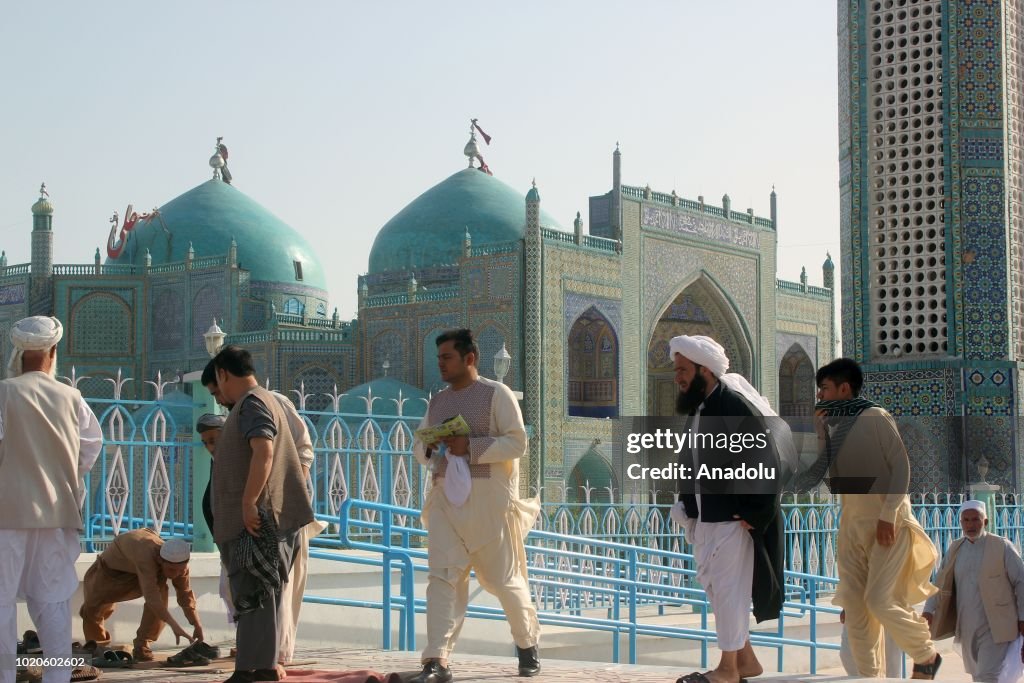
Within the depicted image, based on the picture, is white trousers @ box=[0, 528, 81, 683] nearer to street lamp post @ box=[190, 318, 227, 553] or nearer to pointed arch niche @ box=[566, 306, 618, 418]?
street lamp post @ box=[190, 318, 227, 553]

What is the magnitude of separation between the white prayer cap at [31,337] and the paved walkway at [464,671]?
3.26 feet

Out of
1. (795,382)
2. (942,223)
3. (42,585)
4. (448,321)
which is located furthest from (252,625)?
(795,382)

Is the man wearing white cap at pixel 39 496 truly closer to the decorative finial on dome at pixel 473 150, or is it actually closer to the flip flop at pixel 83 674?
the flip flop at pixel 83 674

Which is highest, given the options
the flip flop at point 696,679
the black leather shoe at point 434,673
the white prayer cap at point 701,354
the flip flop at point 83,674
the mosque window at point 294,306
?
the mosque window at point 294,306

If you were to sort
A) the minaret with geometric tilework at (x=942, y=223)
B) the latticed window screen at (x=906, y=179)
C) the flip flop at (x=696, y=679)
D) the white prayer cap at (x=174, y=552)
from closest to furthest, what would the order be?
the flip flop at (x=696, y=679), the white prayer cap at (x=174, y=552), the minaret with geometric tilework at (x=942, y=223), the latticed window screen at (x=906, y=179)

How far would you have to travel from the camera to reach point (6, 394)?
3746mm

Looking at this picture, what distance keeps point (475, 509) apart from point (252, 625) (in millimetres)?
741

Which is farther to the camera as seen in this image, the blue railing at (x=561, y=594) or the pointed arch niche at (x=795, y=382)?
the pointed arch niche at (x=795, y=382)

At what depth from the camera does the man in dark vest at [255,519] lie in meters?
3.71

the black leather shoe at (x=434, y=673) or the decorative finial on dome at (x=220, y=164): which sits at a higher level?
the decorative finial on dome at (x=220, y=164)

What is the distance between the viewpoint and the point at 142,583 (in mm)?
4625

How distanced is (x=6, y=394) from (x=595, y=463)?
729 inches

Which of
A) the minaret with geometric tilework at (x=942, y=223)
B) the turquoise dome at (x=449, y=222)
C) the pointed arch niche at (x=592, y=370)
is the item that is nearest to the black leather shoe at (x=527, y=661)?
the minaret with geometric tilework at (x=942, y=223)

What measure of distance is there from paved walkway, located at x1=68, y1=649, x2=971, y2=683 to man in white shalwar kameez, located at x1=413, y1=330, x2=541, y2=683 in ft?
0.47
